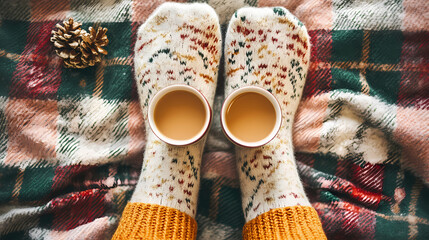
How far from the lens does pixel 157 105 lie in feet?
2.09

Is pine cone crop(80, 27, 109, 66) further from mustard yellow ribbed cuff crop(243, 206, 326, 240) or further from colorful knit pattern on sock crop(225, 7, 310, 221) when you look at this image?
mustard yellow ribbed cuff crop(243, 206, 326, 240)

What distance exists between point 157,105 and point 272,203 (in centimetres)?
33

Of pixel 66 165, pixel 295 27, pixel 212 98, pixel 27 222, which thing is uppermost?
pixel 295 27

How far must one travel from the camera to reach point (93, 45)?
74 cm

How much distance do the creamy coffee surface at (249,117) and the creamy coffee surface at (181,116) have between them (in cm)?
6

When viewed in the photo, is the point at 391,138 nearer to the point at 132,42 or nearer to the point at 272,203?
the point at 272,203

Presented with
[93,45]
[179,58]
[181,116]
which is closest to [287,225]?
[181,116]

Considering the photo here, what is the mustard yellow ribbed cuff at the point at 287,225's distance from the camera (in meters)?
0.61

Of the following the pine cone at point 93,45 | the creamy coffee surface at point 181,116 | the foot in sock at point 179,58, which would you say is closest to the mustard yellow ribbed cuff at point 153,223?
the foot in sock at point 179,58

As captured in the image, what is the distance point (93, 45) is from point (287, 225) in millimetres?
602

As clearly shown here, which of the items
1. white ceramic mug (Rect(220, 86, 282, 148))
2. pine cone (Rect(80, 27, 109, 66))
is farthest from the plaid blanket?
white ceramic mug (Rect(220, 86, 282, 148))

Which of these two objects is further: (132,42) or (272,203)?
(132,42)

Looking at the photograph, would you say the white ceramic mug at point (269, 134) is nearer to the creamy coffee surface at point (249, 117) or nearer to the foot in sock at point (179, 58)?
the creamy coffee surface at point (249, 117)

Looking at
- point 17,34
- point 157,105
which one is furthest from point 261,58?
point 17,34
